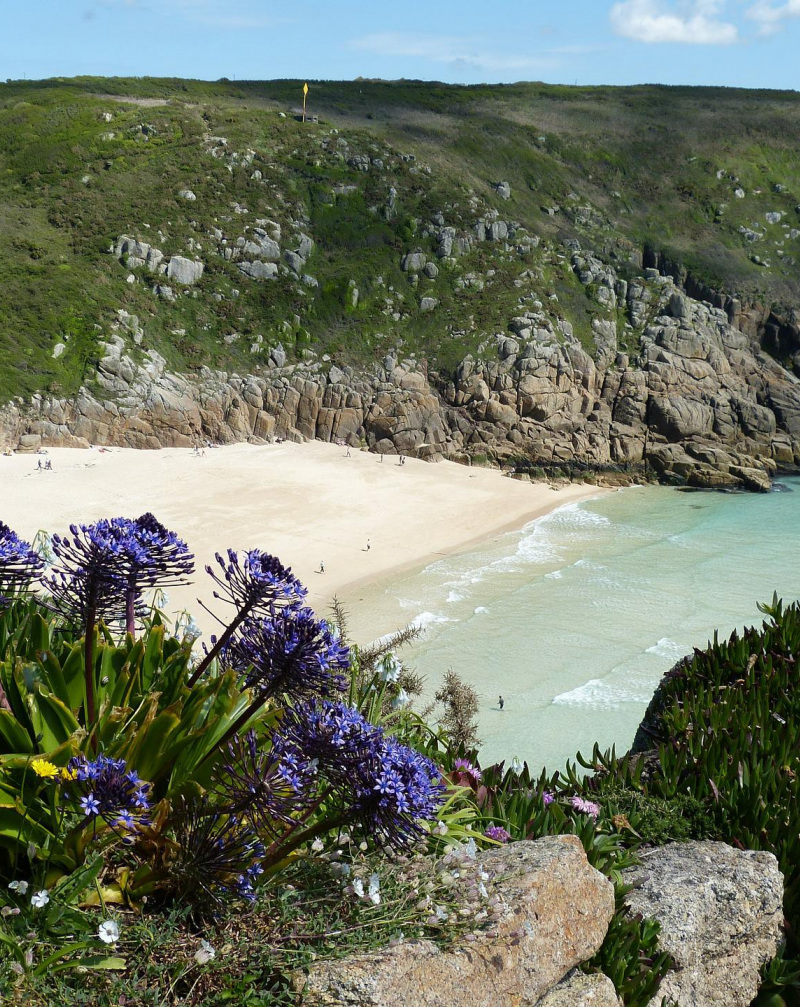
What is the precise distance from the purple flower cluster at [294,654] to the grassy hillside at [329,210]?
38446 mm

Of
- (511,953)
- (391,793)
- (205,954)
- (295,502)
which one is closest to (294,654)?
(391,793)

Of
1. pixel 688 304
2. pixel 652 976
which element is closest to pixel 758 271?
pixel 688 304

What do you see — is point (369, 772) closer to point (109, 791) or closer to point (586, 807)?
point (109, 791)

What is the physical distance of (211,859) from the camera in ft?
8.91

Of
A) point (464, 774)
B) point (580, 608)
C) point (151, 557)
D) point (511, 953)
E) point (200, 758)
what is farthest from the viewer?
point (580, 608)

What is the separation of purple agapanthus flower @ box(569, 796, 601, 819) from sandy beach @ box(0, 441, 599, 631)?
1764cm

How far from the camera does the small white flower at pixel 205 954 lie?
2.51m

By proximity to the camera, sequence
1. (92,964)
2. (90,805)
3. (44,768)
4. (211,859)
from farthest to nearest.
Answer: (211,859)
(44,768)
(92,964)
(90,805)

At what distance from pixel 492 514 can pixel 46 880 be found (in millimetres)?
33294

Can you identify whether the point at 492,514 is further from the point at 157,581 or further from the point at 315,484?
the point at 157,581

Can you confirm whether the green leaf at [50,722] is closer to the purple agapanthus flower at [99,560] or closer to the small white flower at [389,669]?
the purple agapanthus flower at [99,560]

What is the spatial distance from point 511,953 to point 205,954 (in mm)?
1020

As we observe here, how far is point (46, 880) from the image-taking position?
279 cm

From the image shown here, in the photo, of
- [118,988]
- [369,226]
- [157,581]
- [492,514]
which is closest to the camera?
[118,988]
